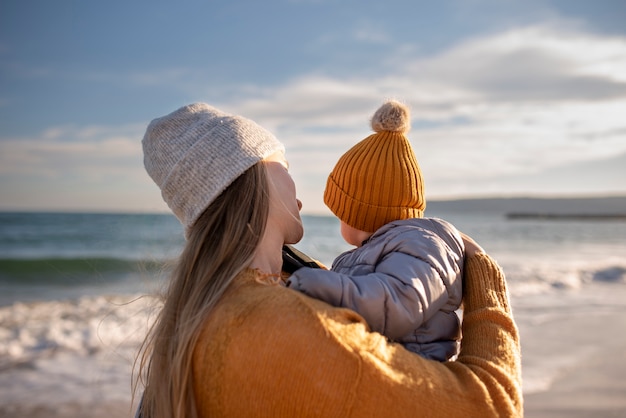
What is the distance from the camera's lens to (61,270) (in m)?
14.5

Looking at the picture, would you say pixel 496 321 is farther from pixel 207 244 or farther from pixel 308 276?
pixel 207 244

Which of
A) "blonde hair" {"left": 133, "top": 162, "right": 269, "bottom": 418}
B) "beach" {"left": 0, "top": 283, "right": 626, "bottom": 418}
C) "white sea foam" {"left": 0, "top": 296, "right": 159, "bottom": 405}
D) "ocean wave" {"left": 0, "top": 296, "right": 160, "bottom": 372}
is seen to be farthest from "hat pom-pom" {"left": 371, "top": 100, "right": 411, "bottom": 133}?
"ocean wave" {"left": 0, "top": 296, "right": 160, "bottom": 372}

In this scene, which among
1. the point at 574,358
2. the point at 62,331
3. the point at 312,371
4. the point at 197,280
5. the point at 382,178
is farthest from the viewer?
the point at 62,331

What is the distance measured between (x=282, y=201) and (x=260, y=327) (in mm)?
526

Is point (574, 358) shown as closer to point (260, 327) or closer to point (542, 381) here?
point (542, 381)

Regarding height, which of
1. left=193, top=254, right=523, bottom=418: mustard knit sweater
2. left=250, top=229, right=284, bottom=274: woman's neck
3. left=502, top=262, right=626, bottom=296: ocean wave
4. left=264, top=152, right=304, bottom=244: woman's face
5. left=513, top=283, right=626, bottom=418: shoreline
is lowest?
left=502, top=262, right=626, bottom=296: ocean wave

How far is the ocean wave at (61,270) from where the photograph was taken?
498 inches

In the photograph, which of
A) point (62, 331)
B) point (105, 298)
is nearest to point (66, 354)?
point (62, 331)

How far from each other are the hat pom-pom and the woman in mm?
822

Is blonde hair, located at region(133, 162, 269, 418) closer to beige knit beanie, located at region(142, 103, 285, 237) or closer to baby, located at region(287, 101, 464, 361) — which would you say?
beige knit beanie, located at region(142, 103, 285, 237)

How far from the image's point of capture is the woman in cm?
138

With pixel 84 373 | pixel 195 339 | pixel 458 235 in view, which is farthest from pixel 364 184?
pixel 84 373

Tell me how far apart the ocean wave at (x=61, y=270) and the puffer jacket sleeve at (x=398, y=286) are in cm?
1063

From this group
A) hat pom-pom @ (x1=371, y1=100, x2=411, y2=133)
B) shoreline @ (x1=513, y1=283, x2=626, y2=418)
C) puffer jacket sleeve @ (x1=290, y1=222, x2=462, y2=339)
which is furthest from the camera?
shoreline @ (x1=513, y1=283, x2=626, y2=418)
